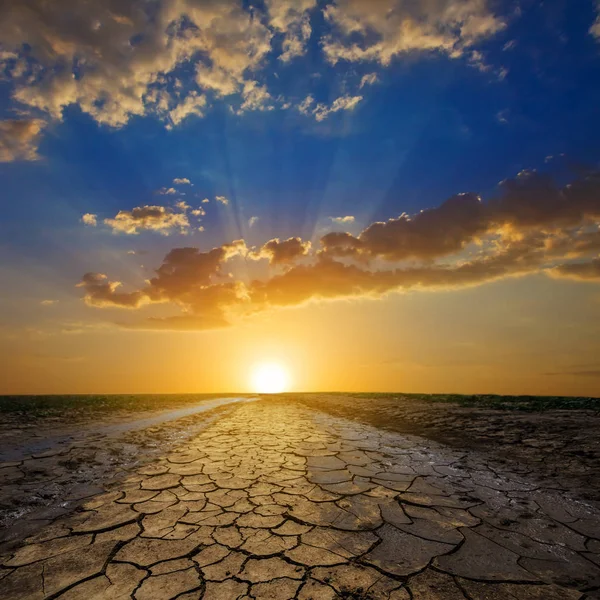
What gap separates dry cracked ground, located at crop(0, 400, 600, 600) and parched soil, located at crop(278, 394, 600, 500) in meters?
0.53

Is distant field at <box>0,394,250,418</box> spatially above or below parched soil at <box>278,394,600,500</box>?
above

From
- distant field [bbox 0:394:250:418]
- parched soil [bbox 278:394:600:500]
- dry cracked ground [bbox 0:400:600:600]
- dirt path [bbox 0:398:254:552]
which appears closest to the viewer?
dry cracked ground [bbox 0:400:600:600]

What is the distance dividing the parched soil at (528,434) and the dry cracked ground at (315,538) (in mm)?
534

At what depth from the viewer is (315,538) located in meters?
2.25

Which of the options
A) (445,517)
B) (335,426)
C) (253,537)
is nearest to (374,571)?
(253,537)

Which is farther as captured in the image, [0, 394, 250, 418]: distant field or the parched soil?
[0, 394, 250, 418]: distant field

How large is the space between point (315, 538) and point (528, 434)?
5.12m

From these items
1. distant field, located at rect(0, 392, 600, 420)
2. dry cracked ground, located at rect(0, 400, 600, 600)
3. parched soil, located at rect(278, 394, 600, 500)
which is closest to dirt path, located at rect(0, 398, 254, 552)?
dry cracked ground, located at rect(0, 400, 600, 600)

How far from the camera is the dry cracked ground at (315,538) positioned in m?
1.78

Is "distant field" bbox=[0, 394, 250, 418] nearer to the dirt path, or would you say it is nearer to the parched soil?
the dirt path

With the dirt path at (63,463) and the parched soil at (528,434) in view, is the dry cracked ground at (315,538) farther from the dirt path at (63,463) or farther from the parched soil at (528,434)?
the parched soil at (528,434)

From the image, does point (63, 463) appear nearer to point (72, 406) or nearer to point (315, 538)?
point (315, 538)

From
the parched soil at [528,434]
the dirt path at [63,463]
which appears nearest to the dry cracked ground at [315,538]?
the dirt path at [63,463]

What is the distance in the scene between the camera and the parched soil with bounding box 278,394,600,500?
3898mm
